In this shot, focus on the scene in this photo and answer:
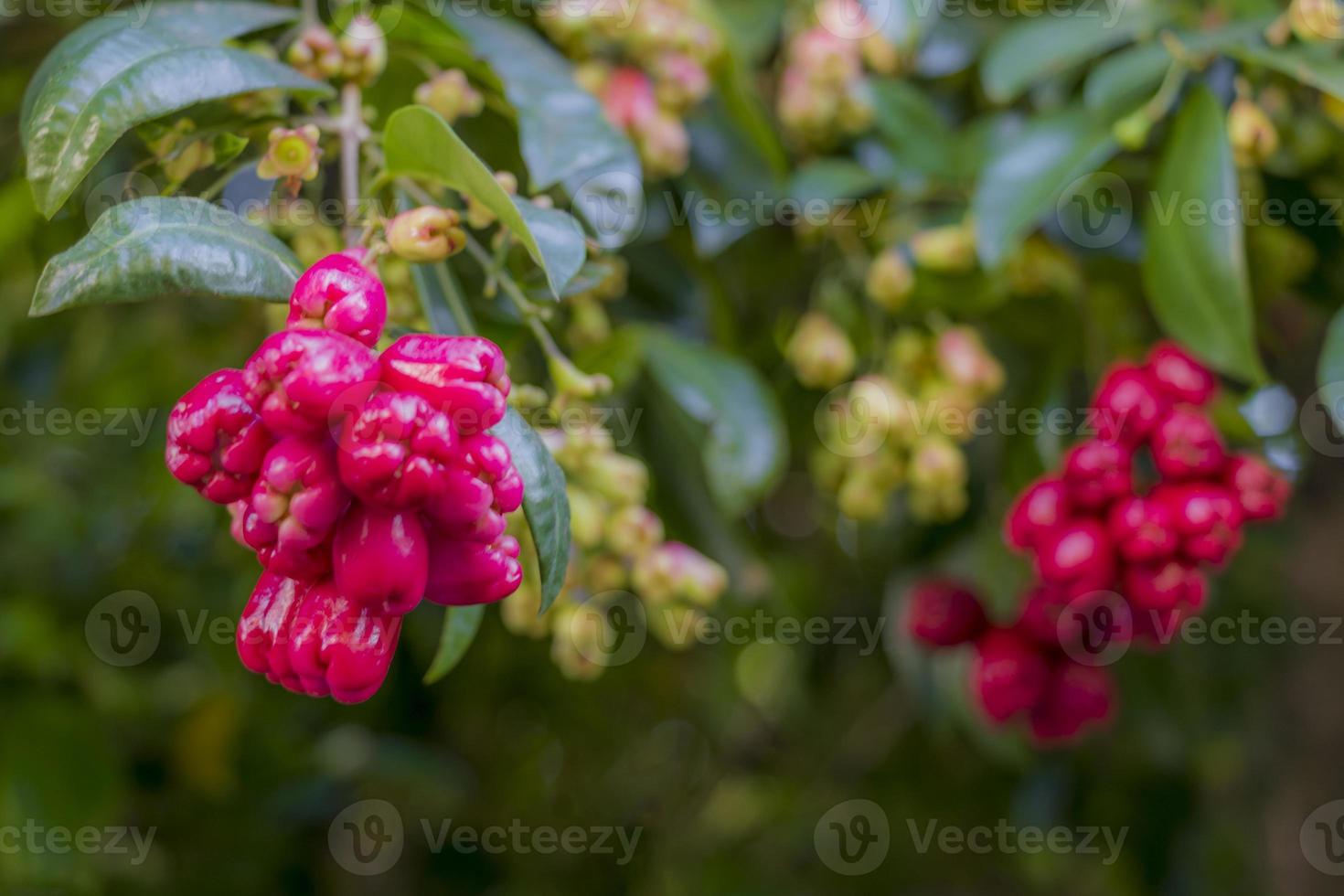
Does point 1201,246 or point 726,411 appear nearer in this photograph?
point 1201,246

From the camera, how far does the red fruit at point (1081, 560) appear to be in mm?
921

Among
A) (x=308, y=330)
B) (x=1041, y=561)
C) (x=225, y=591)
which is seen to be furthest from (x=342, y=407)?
(x=225, y=591)

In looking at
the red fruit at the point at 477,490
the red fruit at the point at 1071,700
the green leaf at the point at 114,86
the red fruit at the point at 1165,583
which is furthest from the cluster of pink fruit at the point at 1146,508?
the green leaf at the point at 114,86

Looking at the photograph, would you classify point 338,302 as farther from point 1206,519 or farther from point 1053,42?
point 1053,42

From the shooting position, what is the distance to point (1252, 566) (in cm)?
181

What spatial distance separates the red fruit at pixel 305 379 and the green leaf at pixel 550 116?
269 mm

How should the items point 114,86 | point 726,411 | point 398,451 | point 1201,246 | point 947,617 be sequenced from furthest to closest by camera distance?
1. point 947,617
2. point 726,411
3. point 1201,246
4. point 114,86
5. point 398,451

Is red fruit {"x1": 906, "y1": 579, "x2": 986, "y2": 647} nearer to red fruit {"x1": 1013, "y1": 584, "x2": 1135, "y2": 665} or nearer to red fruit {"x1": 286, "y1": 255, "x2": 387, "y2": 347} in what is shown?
Result: red fruit {"x1": 1013, "y1": 584, "x2": 1135, "y2": 665}

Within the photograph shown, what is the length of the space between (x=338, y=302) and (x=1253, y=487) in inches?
28.6

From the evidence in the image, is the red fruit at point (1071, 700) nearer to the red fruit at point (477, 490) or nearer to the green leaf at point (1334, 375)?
the green leaf at point (1334, 375)

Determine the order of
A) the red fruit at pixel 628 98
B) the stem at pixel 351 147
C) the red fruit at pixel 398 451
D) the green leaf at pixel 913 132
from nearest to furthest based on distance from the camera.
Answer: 1. the red fruit at pixel 398 451
2. the stem at pixel 351 147
3. the red fruit at pixel 628 98
4. the green leaf at pixel 913 132

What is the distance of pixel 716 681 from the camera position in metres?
1.70

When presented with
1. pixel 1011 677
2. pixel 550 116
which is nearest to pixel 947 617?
pixel 1011 677

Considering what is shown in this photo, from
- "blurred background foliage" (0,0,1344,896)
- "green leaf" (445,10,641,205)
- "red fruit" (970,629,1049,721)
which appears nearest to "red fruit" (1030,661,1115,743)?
"red fruit" (970,629,1049,721)
